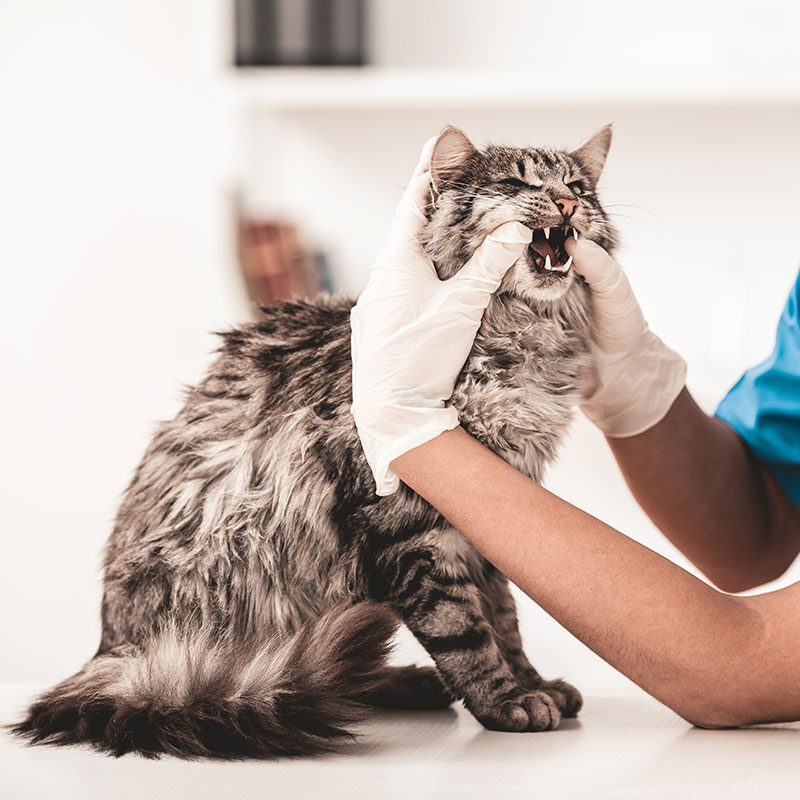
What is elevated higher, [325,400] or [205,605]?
[325,400]

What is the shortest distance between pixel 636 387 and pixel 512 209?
0.34 m

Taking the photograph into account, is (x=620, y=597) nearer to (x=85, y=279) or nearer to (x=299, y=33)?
(x=299, y=33)

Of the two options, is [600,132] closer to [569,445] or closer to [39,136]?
[569,445]

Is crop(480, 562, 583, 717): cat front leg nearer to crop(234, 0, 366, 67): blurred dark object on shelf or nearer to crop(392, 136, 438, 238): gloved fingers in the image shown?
crop(392, 136, 438, 238): gloved fingers

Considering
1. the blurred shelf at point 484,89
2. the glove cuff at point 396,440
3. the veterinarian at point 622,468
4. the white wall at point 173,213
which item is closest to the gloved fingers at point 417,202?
the veterinarian at point 622,468

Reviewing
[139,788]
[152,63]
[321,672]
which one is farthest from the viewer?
[152,63]

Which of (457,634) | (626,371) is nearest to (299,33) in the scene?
(626,371)

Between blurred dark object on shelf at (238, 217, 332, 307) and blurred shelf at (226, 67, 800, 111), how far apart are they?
296 millimetres

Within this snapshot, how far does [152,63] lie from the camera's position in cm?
266

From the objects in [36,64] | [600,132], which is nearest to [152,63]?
[36,64]

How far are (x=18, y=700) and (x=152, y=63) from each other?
1.91 meters

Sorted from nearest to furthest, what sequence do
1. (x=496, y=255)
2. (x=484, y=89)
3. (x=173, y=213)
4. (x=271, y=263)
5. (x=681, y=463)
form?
(x=496, y=255) < (x=681, y=463) < (x=484, y=89) < (x=271, y=263) < (x=173, y=213)

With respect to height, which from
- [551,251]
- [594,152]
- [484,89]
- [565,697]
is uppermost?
[484,89]

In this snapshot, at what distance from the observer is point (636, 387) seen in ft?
4.40
